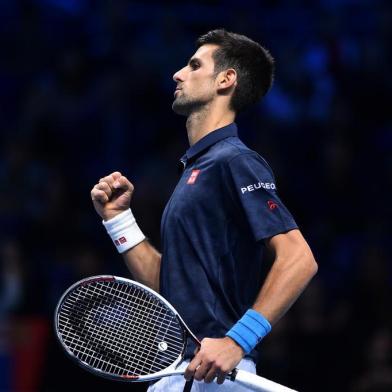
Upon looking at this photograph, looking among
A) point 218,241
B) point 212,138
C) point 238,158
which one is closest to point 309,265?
point 218,241

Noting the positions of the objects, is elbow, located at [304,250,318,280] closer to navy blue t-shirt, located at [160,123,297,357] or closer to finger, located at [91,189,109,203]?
navy blue t-shirt, located at [160,123,297,357]

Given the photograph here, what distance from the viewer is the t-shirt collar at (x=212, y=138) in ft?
13.8

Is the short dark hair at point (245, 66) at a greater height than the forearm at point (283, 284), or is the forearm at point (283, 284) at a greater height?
the short dark hair at point (245, 66)

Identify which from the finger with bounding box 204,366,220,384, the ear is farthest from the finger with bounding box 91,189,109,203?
the finger with bounding box 204,366,220,384

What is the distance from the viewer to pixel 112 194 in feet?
14.5

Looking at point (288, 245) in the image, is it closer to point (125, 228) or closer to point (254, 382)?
point (254, 382)

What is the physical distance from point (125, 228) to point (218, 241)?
0.59 m

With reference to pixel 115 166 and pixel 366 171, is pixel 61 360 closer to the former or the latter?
pixel 115 166

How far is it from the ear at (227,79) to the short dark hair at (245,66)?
0.02m

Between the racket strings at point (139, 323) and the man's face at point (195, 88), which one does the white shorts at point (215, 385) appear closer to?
the racket strings at point (139, 323)

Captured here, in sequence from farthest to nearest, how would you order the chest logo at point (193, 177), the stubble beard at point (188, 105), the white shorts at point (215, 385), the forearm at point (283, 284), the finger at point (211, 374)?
1. the stubble beard at point (188, 105)
2. the chest logo at point (193, 177)
3. the white shorts at point (215, 385)
4. the forearm at point (283, 284)
5. the finger at point (211, 374)

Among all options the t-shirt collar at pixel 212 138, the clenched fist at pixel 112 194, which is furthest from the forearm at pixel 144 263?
the t-shirt collar at pixel 212 138

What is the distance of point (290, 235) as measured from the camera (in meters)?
3.87

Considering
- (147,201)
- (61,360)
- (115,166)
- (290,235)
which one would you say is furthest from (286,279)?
(115,166)
